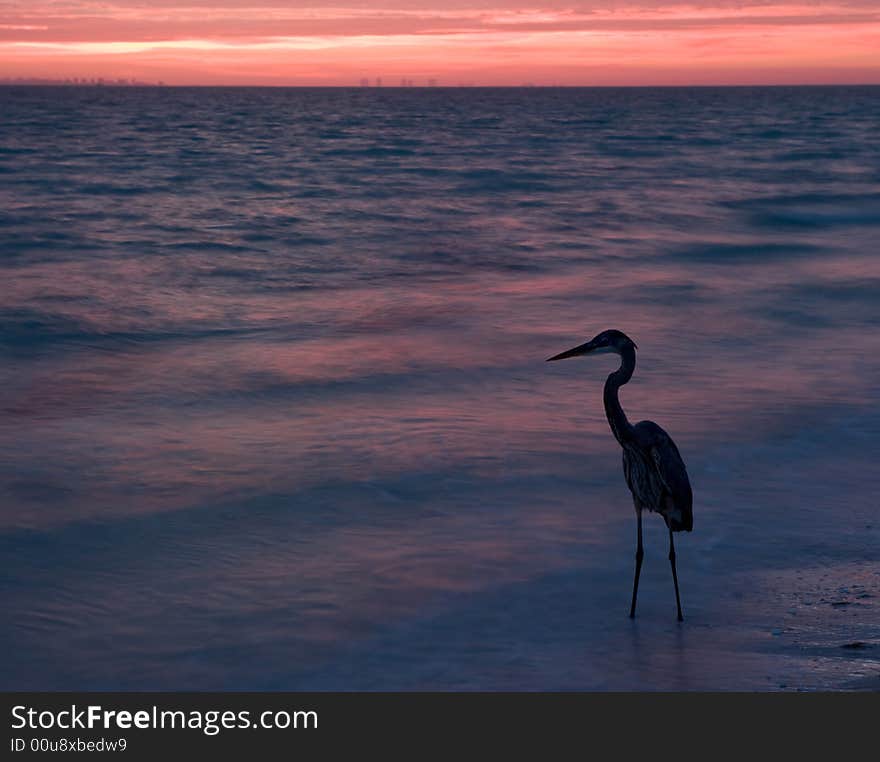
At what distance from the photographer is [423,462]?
746 centimetres

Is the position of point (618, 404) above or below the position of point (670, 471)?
above

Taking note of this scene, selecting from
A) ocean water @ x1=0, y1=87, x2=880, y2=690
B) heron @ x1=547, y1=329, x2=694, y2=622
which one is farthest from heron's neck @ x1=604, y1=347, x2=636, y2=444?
ocean water @ x1=0, y1=87, x2=880, y2=690

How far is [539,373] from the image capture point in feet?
32.9

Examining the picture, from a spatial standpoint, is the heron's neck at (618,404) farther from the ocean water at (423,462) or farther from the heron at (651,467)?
the ocean water at (423,462)

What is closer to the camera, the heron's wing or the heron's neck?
the heron's wing

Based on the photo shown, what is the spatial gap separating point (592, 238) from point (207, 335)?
10657mm

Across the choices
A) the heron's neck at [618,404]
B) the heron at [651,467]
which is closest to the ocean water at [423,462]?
the heron at [651,467]

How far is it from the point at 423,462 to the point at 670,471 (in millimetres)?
2867

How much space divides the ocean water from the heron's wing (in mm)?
537

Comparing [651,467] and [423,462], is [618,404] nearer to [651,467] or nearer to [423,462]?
[651,467]

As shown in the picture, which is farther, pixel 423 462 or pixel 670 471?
pixel 423 462

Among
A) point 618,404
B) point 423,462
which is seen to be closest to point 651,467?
point 618,404

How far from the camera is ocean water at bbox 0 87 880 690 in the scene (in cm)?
487

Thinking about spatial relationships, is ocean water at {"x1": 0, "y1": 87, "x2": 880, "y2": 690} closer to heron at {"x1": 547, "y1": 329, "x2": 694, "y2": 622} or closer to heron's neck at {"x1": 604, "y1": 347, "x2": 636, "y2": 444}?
heron at {"x1": 547, "y1": 329, "x2": 694, "y2": 622}
